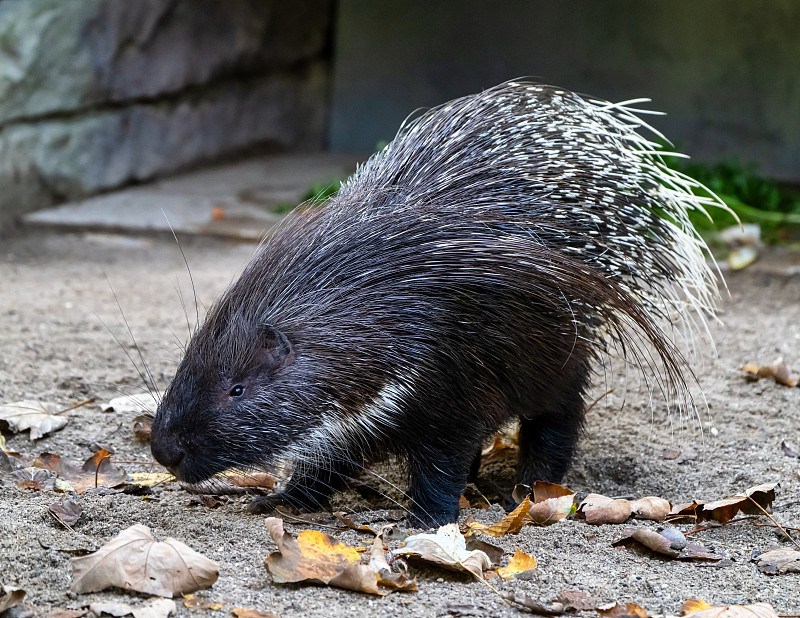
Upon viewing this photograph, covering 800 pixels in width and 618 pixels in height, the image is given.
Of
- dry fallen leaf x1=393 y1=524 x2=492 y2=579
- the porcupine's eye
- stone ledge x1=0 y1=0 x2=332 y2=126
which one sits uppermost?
stone ledge x1=0 y1=0 x2=332 y2=126

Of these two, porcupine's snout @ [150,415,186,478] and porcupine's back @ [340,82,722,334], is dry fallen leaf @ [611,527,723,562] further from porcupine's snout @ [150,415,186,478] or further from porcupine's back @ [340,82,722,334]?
porcupine's snout @ [150,415,186,478]

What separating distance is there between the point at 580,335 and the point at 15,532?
1.46m

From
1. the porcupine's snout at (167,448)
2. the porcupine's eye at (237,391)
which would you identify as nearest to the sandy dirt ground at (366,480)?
the porcupine's snout at (167,448)

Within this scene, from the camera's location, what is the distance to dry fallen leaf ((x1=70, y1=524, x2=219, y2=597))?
1.83 meters

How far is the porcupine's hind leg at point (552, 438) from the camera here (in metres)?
2.90

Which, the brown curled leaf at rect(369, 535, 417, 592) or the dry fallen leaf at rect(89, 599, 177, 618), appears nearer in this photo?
the dry fallen leaf at rect(89, 599, 177, 618)

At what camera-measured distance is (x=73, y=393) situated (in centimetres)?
328

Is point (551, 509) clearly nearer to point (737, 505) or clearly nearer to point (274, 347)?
point (737, 505)

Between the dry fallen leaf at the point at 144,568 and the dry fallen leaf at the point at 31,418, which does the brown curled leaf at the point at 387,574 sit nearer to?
the dry fallen leaf at the point at 144,568

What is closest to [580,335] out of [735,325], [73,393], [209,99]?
[73,393]

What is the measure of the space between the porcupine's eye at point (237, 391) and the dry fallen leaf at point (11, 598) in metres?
0.76

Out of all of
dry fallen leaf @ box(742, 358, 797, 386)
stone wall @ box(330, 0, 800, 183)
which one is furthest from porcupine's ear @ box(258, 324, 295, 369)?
stone wall @ box(330, 0, 800, 183)

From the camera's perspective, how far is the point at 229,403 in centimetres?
238

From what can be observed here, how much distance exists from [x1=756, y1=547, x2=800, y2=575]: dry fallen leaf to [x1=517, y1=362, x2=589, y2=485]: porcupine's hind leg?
0.78 m
